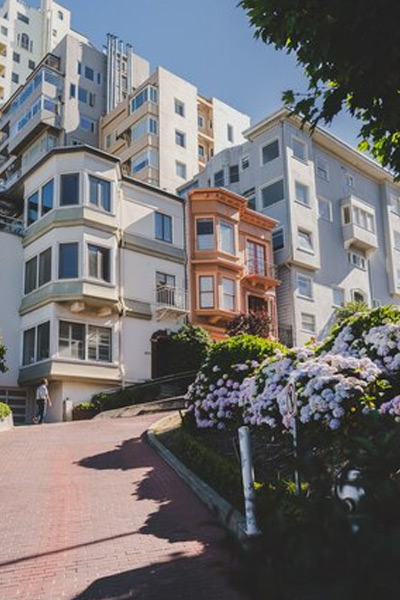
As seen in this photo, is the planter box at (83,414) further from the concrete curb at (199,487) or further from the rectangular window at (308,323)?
the rectangular window at (308,323)

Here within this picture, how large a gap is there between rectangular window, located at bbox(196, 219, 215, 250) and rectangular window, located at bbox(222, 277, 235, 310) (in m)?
2.00

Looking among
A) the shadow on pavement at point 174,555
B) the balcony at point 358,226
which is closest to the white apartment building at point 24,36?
the balcony at point 358,226

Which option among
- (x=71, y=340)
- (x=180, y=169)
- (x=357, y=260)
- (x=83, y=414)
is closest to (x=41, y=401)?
(x=83, y=414)

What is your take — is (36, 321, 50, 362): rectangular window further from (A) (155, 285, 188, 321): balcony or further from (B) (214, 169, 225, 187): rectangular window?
(B) (214, 169, 225, 187): rectangular window

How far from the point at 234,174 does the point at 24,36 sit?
50880mm

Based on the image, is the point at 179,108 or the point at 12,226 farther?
the point at 179,108

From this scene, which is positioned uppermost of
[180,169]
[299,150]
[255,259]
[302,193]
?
[180,169]

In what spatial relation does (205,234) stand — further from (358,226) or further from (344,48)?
(344,48)

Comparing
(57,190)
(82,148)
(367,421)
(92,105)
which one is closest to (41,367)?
(57,190)

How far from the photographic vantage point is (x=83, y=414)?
86.3 ft

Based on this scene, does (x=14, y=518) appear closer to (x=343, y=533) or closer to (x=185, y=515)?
(x=185, y=515)

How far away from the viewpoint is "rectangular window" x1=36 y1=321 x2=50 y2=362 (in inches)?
1062

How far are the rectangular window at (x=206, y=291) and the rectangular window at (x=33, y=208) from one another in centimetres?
902

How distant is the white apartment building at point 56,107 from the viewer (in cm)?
4959
